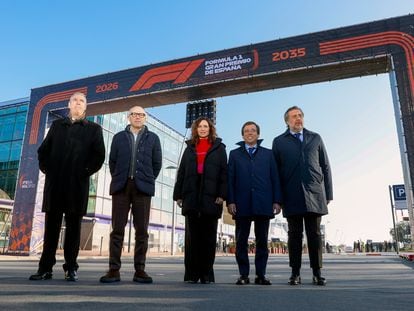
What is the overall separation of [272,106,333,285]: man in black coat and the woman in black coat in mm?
714

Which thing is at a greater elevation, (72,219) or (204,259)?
(72,219)

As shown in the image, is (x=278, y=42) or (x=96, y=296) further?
(x=278, y=42)

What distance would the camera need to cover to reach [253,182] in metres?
4.37

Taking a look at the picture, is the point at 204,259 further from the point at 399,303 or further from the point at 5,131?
the point at 5,131

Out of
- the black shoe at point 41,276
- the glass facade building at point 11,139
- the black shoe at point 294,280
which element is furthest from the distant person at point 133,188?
the glass facade building at point 11,139

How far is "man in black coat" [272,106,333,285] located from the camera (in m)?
4.27

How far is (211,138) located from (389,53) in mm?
10583

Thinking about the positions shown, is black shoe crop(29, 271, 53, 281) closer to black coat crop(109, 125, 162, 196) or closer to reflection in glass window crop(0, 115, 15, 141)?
black coat crop(109, 125, 162, 196)

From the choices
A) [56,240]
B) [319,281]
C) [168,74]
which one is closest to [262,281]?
[319,281]

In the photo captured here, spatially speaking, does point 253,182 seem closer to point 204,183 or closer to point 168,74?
point 204,183

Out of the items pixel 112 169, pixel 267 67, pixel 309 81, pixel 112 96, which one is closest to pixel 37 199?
pixel 112 96

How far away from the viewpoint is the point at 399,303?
105 inches

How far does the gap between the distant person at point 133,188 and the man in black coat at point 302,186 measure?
1.50 metres

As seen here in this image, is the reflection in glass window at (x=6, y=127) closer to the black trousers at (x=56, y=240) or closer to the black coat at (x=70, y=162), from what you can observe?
the black coat at (x=70, y=162)
